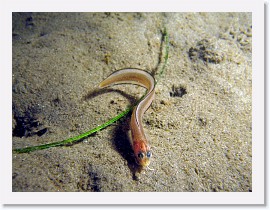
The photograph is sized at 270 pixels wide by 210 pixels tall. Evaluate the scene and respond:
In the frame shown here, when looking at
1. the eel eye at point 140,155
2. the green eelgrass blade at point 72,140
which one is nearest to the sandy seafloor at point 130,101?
the green eelgrass blade at point 72,140

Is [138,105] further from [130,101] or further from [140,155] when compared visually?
[140,155]

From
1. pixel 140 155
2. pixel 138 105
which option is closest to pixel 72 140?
pixel 140 155

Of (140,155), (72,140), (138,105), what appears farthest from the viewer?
(138,105)

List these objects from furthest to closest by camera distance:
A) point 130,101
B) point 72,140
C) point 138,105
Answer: point 130,101, point 138,105, point 72,140

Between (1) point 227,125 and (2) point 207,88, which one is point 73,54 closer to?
(2) point 207,88

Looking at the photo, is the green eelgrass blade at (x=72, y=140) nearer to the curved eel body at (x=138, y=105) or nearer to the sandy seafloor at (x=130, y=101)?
the sandy seafloor at (x=130, y=101)

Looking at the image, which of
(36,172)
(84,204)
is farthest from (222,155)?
(36,172)
